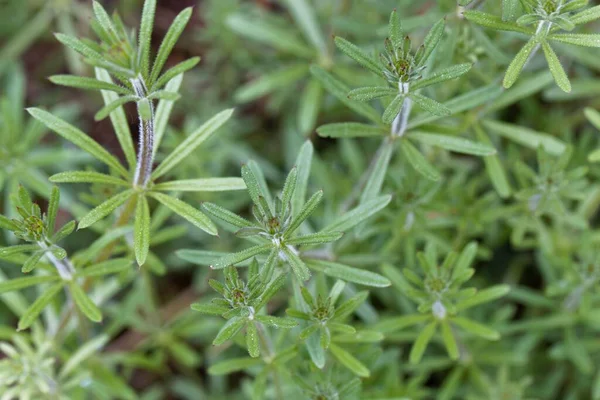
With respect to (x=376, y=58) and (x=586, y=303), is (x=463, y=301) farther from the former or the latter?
(x=376, y=58)

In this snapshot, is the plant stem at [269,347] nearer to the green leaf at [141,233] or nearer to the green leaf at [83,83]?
the green leaf at [141,233]

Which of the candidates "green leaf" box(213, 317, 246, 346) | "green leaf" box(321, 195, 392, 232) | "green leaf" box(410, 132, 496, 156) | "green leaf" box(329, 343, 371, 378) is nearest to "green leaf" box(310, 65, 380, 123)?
"green leaf" box(410, 132, 496, 156)

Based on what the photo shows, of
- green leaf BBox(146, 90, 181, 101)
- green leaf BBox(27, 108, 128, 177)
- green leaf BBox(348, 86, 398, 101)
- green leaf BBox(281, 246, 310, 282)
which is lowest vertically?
green leaf BBox(281, 246, 310, 282)

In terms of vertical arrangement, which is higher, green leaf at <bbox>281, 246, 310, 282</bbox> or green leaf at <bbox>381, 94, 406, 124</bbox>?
green leaf at <bbox>381, 94, 406, 124</bbox>

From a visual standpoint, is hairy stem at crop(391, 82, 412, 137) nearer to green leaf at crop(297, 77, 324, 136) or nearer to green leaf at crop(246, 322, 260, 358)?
green leaf at crop(246, 322, 260, 358)

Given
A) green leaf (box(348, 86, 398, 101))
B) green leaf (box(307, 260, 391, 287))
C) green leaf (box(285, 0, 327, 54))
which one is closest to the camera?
green leaf (box(348, 86, 398, 101))

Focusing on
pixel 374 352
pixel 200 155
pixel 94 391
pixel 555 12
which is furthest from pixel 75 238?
pixel 555 12
